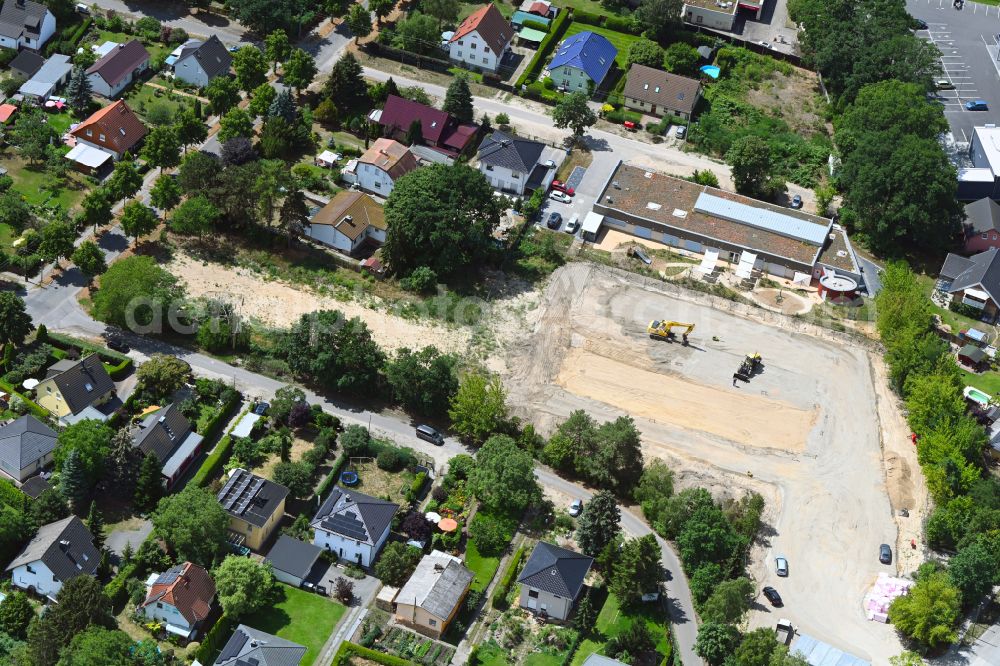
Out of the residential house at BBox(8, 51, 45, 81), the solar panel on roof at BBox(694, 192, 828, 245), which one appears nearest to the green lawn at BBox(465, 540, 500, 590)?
the solar panel on roof at BBox(694, 192, 828, 245)

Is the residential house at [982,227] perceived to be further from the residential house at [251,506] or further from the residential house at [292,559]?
the residential house at [251,506]

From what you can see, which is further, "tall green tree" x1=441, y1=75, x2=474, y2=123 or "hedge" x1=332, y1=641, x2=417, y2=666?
"tall green tree" x1=441, y1=75, x2=474, y2=123

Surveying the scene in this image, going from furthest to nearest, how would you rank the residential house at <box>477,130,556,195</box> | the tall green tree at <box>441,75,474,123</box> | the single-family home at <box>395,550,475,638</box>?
the tall green tree at <box>441,75,474,123</box>
the residential house at <box>477,130,556,195</box>
the single-family home at <box>395,550,475,638</box>

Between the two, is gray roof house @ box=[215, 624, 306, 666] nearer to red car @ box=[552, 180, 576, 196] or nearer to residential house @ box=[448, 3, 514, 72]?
red car @ box=[552, 180, 576, 196]

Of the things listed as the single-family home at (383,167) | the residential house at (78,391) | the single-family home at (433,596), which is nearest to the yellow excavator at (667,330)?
the single-family home at (383,167)

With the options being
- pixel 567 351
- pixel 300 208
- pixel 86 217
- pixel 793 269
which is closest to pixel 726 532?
pixel 567 351

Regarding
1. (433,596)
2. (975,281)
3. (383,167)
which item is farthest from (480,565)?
(975,281)

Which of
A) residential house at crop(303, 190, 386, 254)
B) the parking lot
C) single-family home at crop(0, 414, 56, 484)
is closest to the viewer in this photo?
single-family home at crop(0, 414, 56, 484)
